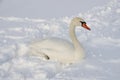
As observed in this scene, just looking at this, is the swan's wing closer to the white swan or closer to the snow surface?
the white swan

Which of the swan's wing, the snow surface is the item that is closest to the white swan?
the swan's wing

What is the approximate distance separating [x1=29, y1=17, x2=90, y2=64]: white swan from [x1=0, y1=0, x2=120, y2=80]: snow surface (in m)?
0.17

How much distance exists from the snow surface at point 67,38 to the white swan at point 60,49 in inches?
6.7

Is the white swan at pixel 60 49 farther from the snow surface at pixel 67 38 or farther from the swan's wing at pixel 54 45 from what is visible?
the snow surface at pixel 67 38

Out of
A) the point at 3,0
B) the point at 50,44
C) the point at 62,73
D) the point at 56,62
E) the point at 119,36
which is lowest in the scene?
the point at 62,73

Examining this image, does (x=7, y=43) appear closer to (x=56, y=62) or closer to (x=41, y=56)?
(x=41, y=56)

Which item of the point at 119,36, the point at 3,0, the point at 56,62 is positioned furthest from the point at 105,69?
the point at 3,0

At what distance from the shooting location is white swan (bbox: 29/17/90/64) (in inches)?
263

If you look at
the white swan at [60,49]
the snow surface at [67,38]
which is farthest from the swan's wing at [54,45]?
the snow surface at [67,38]

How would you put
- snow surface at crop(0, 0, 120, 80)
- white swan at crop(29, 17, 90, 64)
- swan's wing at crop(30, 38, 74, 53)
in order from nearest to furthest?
1. snow surface at crop(0, 0, 120, 80)
2. white swan at crop(29, 17, 90, 64)
3. swan's wing at crop(30, 38, 74, 53)

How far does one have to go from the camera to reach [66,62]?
21.7ft

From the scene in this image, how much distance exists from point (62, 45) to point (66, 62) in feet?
1.07

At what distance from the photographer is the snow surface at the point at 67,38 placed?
5.85m

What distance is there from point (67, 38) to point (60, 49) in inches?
41.3
